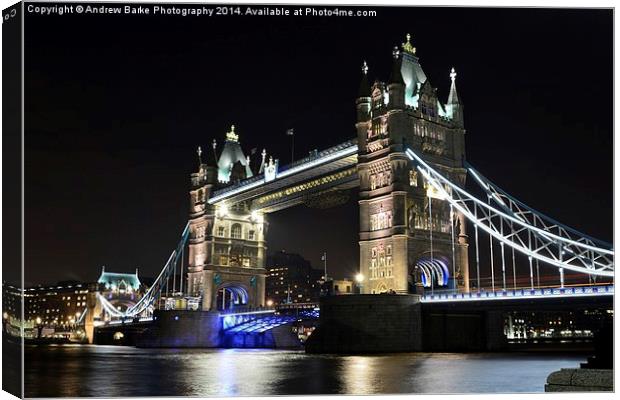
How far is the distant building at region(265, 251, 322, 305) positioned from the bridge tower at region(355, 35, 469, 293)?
9208 cm

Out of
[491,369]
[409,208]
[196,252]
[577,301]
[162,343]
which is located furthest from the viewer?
[196,252]

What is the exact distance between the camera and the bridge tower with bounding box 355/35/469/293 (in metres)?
52.2

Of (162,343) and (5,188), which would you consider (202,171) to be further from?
(5,188)

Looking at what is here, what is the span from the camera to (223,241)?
8056 centimetres

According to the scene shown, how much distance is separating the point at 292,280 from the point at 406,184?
316 ft

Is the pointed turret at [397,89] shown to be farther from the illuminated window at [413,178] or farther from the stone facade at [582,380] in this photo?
the stone facade at [582,380]

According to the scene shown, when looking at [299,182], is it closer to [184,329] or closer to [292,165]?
[292,165]

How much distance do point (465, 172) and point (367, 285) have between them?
9.51 m

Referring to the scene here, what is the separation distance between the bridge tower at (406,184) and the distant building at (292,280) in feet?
302

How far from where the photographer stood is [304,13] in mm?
21016

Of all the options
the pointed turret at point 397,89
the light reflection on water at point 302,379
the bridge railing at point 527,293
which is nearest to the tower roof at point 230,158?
the pointed turret at point 397,89

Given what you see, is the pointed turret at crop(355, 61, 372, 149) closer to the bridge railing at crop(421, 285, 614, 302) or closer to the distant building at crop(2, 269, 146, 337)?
the bridge railing at crop(421, 285, 614, 302)

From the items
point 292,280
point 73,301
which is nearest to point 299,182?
point 73,301

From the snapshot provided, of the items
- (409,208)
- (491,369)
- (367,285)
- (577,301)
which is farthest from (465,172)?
(491,369)
